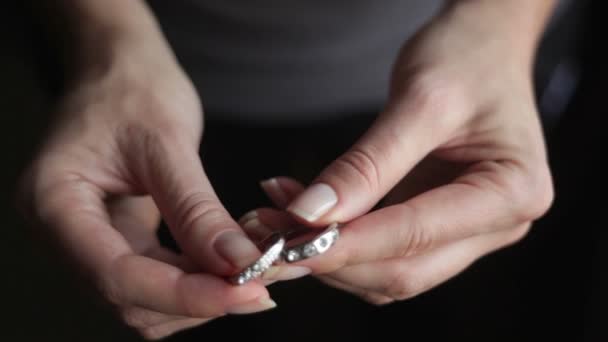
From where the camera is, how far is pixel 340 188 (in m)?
0.48

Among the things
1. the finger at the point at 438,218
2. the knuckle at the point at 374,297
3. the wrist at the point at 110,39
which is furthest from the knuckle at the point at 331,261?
the wrist at the point at 110,39

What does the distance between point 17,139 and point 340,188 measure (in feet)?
3.05

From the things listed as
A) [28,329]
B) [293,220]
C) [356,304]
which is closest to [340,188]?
[293,220]

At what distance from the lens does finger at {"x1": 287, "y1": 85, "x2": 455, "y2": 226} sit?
0.48 metres

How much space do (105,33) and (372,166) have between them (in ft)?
1.13

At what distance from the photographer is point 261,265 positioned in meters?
0.44

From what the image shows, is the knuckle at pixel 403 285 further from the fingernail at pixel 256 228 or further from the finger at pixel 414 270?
the fingernail at pixel 256 228

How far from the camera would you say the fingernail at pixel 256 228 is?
0.51m

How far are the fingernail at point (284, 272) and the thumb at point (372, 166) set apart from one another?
39 millimetres

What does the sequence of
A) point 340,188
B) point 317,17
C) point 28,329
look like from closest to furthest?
Answer: point 340,188, point 317,17, point 28,329

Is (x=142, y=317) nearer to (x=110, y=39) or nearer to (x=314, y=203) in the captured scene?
(x=314, y=203)

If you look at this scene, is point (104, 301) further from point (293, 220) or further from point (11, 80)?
point (11, 80)

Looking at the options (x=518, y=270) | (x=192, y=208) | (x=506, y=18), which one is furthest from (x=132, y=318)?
(x=518, y=270)

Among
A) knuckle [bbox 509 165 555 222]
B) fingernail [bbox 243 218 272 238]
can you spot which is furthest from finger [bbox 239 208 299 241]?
knuckle [bbox 509 165 555 222]
